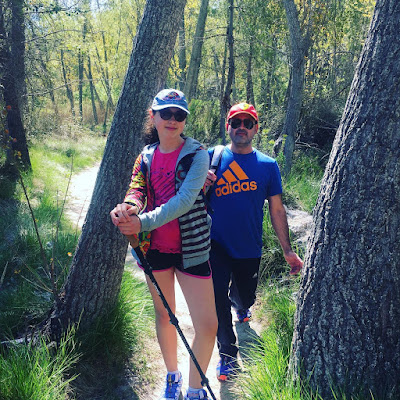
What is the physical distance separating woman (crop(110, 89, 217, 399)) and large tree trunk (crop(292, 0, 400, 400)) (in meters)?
0.71

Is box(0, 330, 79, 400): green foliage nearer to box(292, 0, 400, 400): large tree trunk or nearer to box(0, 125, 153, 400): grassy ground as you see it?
box(0, 125, 153, 400): grassy ground

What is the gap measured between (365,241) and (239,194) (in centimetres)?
124

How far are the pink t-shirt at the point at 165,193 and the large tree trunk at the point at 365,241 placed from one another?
89cm

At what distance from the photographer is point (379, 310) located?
7.12 ft

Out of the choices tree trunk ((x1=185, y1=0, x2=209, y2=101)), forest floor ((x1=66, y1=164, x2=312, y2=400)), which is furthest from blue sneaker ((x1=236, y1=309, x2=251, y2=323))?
tree trunk ((x1=185, y1=0, x2=209, y2=101))

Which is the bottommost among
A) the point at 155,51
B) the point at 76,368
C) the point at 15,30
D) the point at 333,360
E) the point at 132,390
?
the point at 132,390

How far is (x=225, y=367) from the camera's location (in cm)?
327

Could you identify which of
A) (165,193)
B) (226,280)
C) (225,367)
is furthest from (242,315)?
(165,193)

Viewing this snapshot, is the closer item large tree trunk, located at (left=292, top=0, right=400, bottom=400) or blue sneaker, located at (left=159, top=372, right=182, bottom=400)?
large tree trunk, located at (left=292, top=0, right=400, bottom=400)

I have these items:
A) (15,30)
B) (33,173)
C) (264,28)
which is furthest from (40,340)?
(264,28)

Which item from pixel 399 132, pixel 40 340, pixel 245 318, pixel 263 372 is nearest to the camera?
pixel 399 132

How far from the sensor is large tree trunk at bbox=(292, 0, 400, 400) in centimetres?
209

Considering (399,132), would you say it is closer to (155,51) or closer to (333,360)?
(333,360)

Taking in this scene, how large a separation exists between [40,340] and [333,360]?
2113 mm
